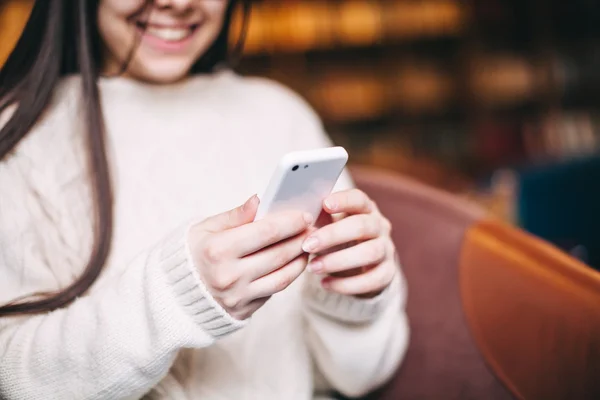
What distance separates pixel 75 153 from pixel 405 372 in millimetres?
581

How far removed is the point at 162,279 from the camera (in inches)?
21.4

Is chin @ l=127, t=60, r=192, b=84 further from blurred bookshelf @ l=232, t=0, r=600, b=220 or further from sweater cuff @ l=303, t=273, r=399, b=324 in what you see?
blurred bookshelf @ l=232, t=0, r=600, b=220

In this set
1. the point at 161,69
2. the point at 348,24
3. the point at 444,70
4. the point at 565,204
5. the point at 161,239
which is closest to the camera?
the point at 161,239

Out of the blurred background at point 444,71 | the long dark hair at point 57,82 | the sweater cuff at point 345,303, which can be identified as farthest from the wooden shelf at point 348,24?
the sweater cuff at point 345,303

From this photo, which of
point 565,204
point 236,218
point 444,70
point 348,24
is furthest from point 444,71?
point 236,218

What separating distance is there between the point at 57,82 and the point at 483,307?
70 centimetres

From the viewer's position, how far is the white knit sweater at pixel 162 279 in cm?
56

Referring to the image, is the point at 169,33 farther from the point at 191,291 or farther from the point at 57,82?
the point at 191,291

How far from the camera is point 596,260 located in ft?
3.58

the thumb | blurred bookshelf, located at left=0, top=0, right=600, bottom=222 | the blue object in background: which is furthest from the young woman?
blurred bookshelf, located at left=0, top=0, right=600, bottom=222

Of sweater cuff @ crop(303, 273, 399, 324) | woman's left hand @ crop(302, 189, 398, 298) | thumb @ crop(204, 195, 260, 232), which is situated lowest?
sweater cuff @ crop(303, 273, 399, 324)

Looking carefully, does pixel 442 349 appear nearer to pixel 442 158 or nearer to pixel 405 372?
pixel 405 372

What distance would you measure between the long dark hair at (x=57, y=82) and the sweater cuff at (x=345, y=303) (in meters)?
0.27

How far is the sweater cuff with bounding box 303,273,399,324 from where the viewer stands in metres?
0.69
